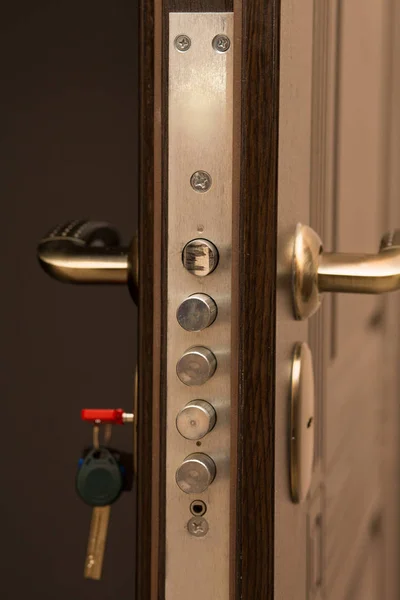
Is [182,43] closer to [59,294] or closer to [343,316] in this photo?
[343,316]

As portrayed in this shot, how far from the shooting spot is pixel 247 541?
0.42 m

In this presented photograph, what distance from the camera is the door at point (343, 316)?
1.50 feet

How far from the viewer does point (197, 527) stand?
425 millimetres

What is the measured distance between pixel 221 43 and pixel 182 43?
0.07 ft

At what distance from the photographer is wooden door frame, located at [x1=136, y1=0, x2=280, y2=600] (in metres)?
0.39

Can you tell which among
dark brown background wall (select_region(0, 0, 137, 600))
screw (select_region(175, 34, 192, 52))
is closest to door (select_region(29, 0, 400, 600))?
screw (select_region(175, 34, 192, 52))

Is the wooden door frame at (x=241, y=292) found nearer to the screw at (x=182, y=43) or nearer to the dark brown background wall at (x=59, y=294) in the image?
the screw at (x=182, y=43)

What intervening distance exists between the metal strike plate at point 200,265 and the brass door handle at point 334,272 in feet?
0.23

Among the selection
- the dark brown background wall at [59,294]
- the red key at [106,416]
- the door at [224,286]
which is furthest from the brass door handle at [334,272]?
the dark brown background wall at [59,294]

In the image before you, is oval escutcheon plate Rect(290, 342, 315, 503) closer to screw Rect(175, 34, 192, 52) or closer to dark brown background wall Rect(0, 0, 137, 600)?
screw Rect(175, 34, 192, 52)

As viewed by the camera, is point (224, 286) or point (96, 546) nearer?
point (224, 286)

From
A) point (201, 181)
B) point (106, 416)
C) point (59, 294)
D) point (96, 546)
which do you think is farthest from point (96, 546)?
point (59, 294)

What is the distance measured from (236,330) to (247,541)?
0.11 m

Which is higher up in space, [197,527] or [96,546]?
[197,527]
